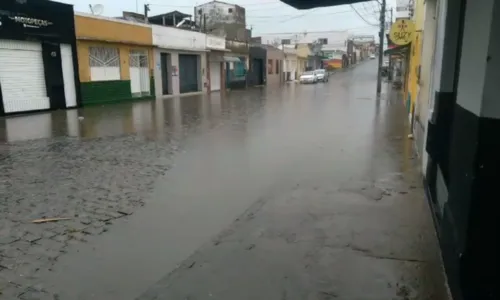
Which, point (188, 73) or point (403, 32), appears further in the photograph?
point (188, 73)

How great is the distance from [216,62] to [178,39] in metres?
6.86

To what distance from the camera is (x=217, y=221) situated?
5.09 meters

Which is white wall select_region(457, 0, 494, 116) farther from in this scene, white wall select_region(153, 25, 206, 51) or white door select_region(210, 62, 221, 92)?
white door select_region(210, 62, 221, 92)

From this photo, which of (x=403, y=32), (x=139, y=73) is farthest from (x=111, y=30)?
(x=403, y=32)

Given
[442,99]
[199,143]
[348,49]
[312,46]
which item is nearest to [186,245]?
[442,99]

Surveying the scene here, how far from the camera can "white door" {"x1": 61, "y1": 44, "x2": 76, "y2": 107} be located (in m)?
19.8

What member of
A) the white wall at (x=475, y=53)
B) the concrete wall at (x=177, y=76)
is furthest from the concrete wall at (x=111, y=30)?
the white wall at (x=475, y=53)

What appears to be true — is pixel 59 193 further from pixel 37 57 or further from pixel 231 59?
pixel 231 59

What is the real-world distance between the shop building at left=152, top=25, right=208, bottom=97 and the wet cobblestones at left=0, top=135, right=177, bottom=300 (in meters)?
18.1

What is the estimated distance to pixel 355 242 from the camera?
4289 millimetres

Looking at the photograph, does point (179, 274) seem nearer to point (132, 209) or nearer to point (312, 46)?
point (132, 209)

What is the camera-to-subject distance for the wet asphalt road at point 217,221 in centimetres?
356

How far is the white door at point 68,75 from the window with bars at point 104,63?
1.44m

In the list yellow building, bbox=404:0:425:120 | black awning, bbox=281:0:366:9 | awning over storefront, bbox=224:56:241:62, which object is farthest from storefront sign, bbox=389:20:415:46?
awning over storefront, bbox=224:56:241:62
